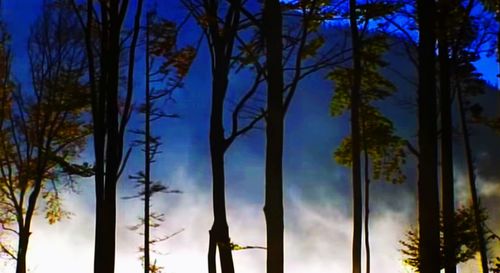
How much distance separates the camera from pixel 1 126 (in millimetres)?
17047

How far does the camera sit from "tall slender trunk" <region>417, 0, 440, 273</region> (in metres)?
9.20

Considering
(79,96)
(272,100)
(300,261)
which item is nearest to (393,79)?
(300,261)

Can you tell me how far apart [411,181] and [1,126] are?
11322mm

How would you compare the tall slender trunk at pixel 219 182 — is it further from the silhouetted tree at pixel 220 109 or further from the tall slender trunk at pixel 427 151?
the tall slender trunk at pixel 427 151

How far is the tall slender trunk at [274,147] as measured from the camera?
26.7 feet

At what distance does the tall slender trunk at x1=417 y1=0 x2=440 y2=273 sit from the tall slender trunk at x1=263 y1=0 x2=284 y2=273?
2402 millimetres

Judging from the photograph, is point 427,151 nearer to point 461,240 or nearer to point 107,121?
point 107,121

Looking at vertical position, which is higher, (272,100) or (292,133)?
(292,133)

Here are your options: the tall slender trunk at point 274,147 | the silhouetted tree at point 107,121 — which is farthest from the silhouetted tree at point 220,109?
the tall slender trunk at point 274,147

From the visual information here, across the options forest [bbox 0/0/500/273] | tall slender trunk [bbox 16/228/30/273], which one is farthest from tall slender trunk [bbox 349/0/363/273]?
tall slender trunk [bbox 16/228/30/273]

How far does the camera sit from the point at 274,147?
8.27m

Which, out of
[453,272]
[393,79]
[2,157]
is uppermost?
[393,79]

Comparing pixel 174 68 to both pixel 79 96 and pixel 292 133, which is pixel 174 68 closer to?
pixel 79 96

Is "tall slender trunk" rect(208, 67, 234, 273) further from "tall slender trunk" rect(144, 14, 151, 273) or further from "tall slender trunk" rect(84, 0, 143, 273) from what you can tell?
"tall slender trunk" rect(144, 14, 151, 273)
